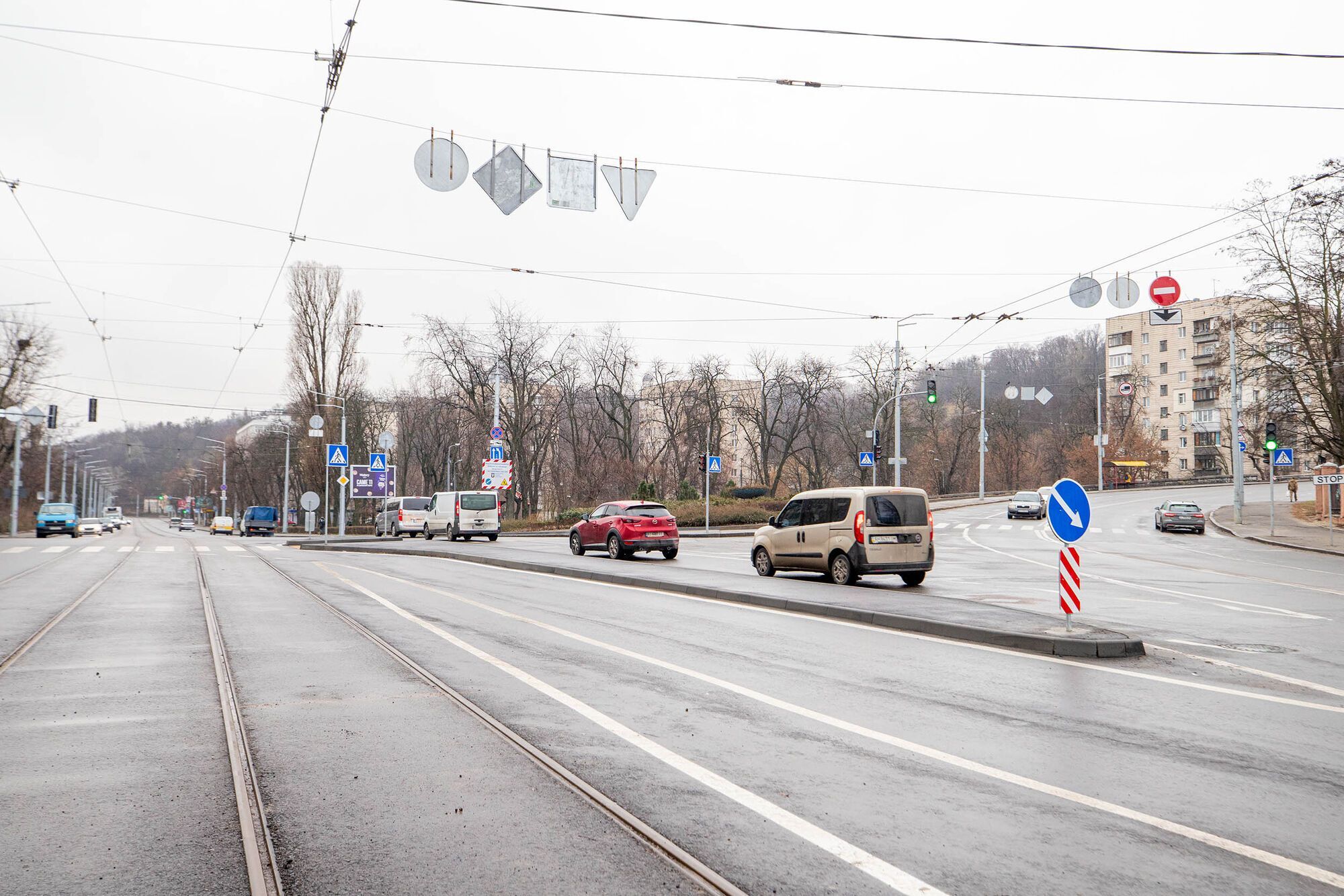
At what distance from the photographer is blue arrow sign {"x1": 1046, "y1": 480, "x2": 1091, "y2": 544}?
11.2m

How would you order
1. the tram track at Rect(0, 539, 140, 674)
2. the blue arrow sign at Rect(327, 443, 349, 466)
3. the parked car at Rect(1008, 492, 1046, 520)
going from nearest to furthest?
the tram track at Rect(0, 539, 140, 674)
the blue arrow sign at Rect(327, 443, 349, 466)
the parked car at Rect(1008, 492, 1046, 520)

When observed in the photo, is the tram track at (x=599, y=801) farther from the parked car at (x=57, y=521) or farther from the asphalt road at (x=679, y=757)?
the parked car at (x=57, y=521)

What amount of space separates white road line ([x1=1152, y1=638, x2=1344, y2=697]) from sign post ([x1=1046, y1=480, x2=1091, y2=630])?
3.18 feet

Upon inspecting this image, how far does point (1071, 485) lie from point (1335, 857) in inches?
293

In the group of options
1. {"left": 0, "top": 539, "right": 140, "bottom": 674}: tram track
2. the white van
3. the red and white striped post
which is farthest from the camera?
the white van

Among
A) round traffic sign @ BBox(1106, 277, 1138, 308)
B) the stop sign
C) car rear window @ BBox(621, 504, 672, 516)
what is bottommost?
car rear window @ BBox(621, 504, 672, 516)

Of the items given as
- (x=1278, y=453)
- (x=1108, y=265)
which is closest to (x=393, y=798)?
(x=1108, y=265)

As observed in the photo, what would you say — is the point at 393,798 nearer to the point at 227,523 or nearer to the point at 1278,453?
the point at 1278,453

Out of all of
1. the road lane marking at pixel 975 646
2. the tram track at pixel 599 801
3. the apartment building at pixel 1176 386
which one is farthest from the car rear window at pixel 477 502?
the apartment building at pixel 1176 386

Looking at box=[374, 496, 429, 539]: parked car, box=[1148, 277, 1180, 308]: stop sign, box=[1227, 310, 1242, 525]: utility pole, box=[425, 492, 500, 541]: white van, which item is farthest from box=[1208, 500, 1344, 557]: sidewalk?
box=[374, 496, 429, 539]: parked car

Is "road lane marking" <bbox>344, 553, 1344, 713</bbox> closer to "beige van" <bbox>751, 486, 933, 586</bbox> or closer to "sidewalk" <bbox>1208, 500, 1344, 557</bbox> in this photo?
"beige van" <bbox>751, 486, 933, 586</bbox>

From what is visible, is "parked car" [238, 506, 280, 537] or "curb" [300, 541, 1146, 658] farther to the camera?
"parked car" [238, 506, 280, 537]

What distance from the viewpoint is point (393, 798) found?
16.3 ft

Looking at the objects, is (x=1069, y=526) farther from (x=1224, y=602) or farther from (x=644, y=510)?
→ (x=644, y=510)
